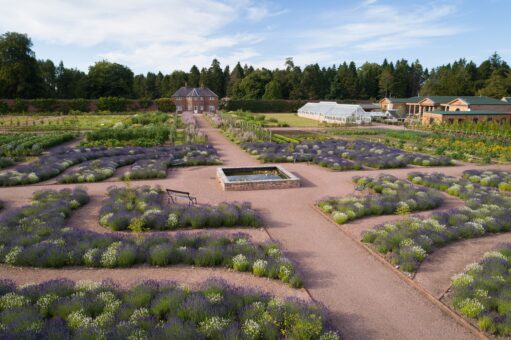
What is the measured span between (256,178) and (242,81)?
70.4 meters

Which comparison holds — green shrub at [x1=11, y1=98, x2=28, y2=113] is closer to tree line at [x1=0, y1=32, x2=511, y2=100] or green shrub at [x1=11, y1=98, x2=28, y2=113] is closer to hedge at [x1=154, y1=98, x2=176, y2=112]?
tree line at [x1=0, y1=32, x2=511, y2=100]

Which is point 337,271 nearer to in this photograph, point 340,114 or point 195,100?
point 340,114

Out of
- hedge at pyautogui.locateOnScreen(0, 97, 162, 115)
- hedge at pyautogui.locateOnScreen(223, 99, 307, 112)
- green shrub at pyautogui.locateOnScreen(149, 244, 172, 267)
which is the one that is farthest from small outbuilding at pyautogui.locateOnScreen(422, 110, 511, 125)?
hedge at pyautogui.locateOnScreen(0, 97, 162, 115)

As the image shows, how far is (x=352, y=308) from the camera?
22.0 ft

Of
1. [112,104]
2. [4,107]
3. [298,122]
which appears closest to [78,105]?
[112,104]

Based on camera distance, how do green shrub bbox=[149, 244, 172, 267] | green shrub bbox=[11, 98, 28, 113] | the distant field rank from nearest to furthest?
green shrub bbox=[149, 244, 172, 267] → the distant field → green shrub bbox=[11, 98, 28, 113]

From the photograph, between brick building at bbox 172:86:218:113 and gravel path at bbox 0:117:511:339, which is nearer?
gravel path at bbox 0:117:511:339

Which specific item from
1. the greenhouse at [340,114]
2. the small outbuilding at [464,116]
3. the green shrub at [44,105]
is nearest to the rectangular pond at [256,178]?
the greenhouse at [340,114]

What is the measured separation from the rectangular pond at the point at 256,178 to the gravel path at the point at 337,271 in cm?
44

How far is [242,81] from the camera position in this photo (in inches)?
3300

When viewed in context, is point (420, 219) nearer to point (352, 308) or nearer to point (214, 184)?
point (352, 308)

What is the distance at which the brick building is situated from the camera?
2781 inches

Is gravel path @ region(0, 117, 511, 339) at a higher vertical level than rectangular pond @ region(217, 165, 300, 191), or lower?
lower

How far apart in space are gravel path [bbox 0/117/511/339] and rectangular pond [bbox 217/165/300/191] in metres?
0.44
